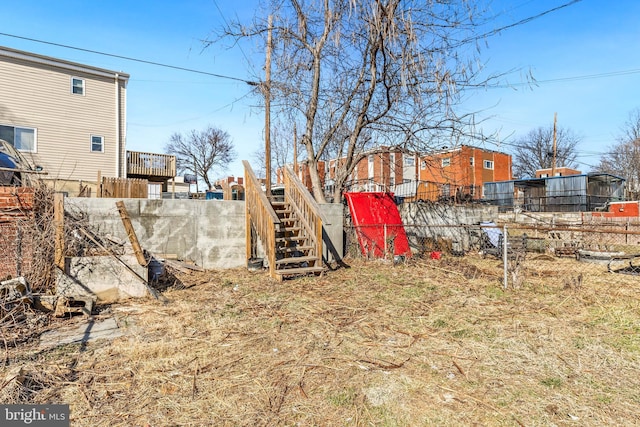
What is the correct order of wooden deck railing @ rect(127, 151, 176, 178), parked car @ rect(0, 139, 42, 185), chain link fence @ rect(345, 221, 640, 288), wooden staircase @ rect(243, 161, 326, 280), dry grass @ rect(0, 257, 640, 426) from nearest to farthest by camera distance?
dry grass @ rect(0, 257, 640, 426) < parked car @ rect(0, 139, 42, 185) < wooden staircase @ rect(243, 161, 326, 280) < chain link fence @ rect(345, 221, 640, 288) < wooden deck railing @ rect(127, 151, 176, 178)

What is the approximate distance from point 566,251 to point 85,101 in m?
19.9

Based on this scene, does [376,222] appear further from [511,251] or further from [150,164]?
[150,164]

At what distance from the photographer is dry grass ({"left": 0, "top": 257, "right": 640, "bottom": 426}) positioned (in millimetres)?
2463

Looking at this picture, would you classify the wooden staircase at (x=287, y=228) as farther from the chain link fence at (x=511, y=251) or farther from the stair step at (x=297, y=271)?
the chain link fence at (x=511, y=251)

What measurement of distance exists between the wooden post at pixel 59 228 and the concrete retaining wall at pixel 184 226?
1092mm

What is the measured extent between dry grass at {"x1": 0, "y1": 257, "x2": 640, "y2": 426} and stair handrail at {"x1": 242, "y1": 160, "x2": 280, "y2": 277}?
54.1 inches

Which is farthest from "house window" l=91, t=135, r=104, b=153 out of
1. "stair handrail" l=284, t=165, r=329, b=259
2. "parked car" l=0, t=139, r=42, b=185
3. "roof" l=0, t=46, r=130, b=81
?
"stair handrail" l=284, t=165, r=329, b=259

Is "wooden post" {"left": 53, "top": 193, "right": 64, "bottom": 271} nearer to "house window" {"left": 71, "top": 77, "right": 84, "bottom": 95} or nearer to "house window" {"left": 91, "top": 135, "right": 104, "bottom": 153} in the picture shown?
"house window" {"left": 91, "top": 135, "right": 104, "bottom": 153}

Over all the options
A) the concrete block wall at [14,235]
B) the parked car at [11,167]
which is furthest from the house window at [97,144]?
the concrete block wall at [14,235]

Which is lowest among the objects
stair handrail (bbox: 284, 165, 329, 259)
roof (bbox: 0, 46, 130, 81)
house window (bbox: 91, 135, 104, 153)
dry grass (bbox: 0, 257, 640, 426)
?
dry grass (bbox: 0, 257, 640, 426)

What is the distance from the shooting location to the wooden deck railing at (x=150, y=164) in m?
17.3

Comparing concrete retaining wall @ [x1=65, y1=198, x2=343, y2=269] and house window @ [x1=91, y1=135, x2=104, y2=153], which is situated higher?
house window @ [x1=91, y1=135, x2=104, y2=153]

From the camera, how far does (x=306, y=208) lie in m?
8.02

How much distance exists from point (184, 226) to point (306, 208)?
280 cm
